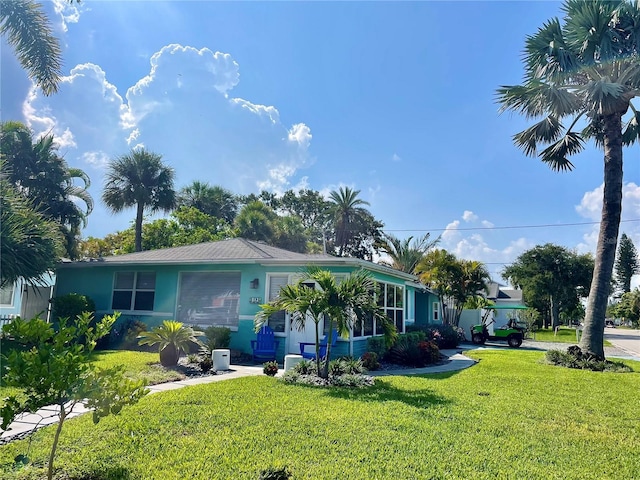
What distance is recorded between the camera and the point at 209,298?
13125 millimetres

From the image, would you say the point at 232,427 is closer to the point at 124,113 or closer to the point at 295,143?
the point at 124,113

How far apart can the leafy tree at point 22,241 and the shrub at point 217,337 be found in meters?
4.38

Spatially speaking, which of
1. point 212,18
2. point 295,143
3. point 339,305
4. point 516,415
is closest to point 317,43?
point 212,18

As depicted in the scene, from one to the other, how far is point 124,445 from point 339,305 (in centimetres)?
453

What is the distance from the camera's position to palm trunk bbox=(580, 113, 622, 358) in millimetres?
12180

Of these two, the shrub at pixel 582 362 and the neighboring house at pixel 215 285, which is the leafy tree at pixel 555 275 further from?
the neighboring house at pixel 215 285

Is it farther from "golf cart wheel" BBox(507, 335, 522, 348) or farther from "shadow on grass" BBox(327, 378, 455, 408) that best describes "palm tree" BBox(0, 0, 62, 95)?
"golf cart wheel" BBox(507, 335, 522, 348)

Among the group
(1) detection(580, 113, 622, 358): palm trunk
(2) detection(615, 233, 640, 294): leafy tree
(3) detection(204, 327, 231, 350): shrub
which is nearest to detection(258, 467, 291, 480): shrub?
(3) detection(204, 327, 231, 350): shrub

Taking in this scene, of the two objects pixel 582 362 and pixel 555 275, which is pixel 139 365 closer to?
pixel 582 362

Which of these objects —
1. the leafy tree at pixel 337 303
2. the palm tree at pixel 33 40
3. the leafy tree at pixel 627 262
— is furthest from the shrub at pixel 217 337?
the leafy tree at pixel 627 262

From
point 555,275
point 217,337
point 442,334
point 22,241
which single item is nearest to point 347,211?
point 442,334

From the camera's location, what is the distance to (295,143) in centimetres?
1895

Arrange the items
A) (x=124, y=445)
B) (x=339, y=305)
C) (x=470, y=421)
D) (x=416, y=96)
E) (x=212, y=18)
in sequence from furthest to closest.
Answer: (x=416, y=96) → (x=212, y=18) → (x=339, y=305) → (x=470, y=421) → (x=124, y=445)

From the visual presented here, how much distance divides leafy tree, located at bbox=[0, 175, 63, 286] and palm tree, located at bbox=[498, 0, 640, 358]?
13.2 metres
